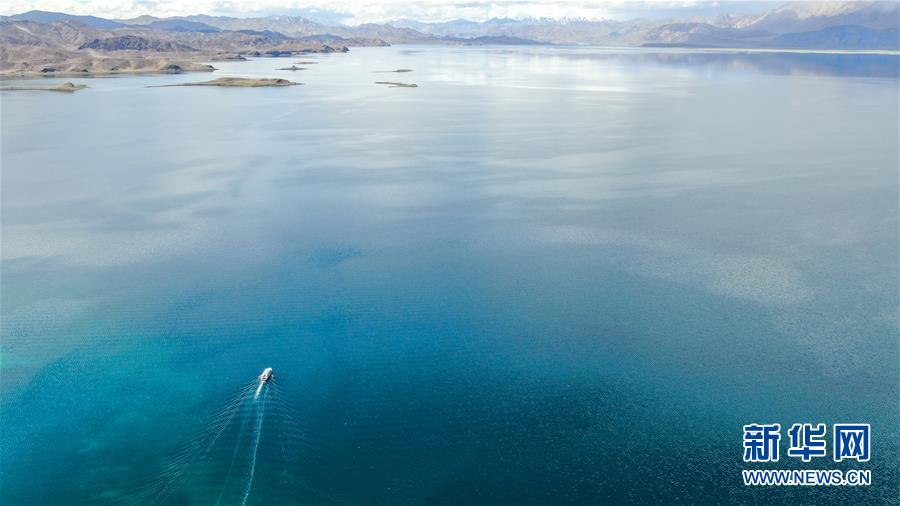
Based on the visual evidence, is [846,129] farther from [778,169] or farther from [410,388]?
[410,388]

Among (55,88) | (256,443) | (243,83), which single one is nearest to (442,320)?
(256,443)

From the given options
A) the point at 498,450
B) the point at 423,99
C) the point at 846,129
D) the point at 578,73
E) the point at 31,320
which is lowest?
the point at 498,450

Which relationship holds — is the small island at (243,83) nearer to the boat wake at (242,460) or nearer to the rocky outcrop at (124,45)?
the rocky outcrop at (124,45)

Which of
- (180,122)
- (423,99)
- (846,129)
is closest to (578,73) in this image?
(423,99)

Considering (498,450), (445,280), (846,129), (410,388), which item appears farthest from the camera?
(846,129)

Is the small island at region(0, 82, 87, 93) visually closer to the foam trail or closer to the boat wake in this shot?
the foam trail

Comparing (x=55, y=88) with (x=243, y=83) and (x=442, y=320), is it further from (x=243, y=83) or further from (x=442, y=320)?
(x=442, y=320)

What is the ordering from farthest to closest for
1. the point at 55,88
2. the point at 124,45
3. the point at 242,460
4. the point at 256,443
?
the point at 124,45, the point at 55,88, the point at 256,443, the point at 242,460

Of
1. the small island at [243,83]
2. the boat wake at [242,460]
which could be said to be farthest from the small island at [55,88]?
the boat wake at [242,460]

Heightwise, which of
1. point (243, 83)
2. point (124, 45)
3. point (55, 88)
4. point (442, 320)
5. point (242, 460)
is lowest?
point (242, 460)
